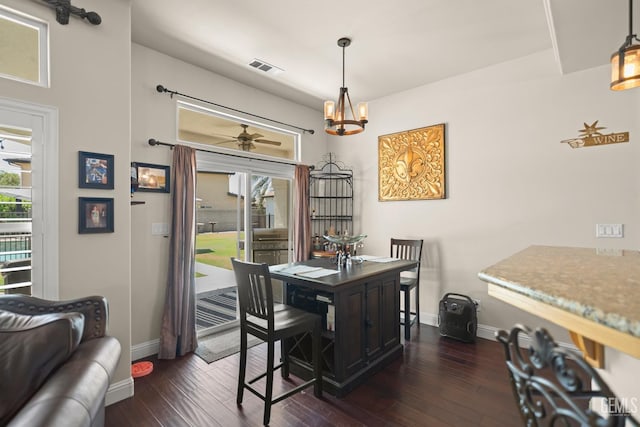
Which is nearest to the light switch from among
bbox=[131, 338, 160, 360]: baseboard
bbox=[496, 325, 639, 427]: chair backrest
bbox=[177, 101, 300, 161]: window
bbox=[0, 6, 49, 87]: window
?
bbox=[177, 101, 300, 161]: window

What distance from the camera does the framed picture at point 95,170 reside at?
7.46 ft

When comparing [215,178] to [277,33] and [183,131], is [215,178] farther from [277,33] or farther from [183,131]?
[277,33]

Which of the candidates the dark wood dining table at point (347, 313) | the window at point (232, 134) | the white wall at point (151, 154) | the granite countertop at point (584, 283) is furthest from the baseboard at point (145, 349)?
the granite countertop at point (584, 283)

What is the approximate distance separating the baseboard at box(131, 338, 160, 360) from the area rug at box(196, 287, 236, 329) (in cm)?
54

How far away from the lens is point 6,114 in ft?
6.61

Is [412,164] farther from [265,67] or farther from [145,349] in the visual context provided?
[145,349]

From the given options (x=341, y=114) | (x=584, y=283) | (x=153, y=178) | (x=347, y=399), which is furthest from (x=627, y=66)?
(x=153, y=178)

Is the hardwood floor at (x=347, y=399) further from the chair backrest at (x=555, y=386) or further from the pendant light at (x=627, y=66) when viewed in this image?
the pendant light at (x=627, y=66)

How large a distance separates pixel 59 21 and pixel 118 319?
216 cm

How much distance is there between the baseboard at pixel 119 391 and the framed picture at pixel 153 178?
169 cm

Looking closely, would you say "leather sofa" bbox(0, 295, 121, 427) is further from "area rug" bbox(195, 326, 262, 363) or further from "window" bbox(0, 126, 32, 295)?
"area rug" bbox(195, 326, 262, 363)

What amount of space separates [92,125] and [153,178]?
903 mm

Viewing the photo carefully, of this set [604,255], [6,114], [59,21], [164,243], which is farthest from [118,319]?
[604,255]

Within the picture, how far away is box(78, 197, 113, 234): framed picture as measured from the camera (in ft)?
7.46
